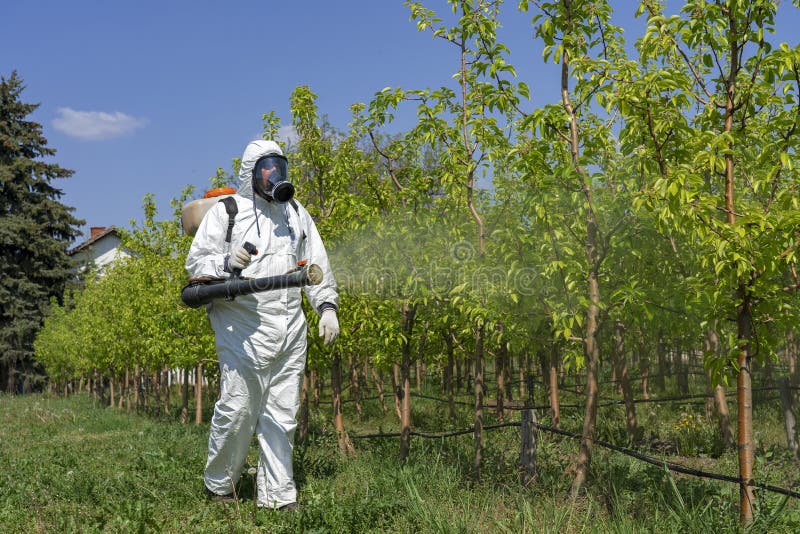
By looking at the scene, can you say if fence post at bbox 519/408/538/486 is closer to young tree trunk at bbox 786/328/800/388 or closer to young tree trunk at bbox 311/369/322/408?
young tree trunk at bbox 311/369/322/408

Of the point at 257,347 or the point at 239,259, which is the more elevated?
the point at 239,259

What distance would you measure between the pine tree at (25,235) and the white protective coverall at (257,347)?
31.7 meters

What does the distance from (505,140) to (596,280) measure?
5.12 feet

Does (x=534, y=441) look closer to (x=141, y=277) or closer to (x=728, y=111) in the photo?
(x=728, y=111)

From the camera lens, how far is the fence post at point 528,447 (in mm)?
5215

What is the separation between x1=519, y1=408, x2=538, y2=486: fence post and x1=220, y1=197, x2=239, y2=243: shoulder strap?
2539 millimetres

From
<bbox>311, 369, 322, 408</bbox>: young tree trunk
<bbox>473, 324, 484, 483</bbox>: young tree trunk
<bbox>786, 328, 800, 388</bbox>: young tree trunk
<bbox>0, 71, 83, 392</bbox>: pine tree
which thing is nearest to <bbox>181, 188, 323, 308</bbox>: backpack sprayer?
<bbox>473, 324, 484, 483</bbox>: young tree trunk

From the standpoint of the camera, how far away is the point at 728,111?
419 centimetres

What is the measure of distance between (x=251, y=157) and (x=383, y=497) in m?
2.52

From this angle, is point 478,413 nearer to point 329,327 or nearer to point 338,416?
point 329,327

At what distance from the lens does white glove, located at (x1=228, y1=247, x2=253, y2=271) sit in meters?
4.57

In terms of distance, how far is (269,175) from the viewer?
491 cm

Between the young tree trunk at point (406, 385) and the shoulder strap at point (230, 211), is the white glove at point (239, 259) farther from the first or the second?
the young tree trunk at point (406, 385)

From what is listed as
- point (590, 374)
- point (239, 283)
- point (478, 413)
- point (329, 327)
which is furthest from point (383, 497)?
point (239, 283)
